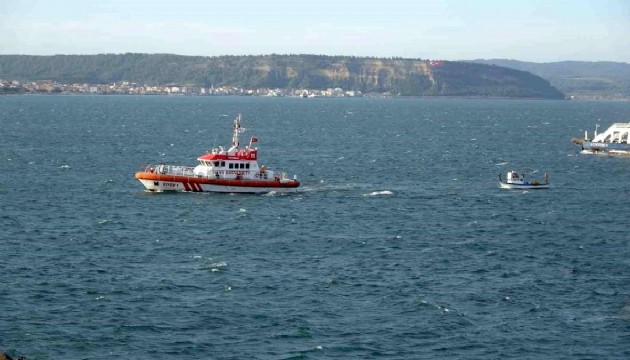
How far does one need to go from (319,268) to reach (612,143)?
322 ft

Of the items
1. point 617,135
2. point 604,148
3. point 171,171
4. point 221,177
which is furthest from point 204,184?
point 617,135

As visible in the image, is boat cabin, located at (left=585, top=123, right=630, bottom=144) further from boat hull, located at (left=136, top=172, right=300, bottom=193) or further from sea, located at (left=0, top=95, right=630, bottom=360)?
boat hull, located at (left=136, top=172, right=300, bottom=193)

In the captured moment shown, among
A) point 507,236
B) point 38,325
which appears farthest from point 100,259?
point 507,236

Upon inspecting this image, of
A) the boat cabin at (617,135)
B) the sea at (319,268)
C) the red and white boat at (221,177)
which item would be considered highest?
the boat cabin at (617,135)

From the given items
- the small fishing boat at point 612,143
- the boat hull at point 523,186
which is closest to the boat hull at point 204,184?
the boat hull at point 523,186

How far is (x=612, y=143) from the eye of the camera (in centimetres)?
15525

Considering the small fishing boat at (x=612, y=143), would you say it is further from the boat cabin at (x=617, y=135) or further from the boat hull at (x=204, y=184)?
the boat hull at (x=204, y=184)

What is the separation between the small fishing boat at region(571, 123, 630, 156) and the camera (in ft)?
503

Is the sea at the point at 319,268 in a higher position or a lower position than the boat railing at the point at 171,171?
lower

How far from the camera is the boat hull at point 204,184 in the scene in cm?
10150

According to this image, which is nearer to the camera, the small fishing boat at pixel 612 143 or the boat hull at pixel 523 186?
the boat hull at pixel 523 186

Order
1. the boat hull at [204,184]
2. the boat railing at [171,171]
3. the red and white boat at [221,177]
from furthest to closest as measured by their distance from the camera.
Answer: the boat railing at [171,171] < the red and white boat at [221,177] < the boat hull at [204,184]

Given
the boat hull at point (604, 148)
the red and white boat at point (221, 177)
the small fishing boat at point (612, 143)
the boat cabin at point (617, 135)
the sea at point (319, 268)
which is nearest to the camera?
the sea at point (319, 268)

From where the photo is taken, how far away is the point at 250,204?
96625 millimetres
